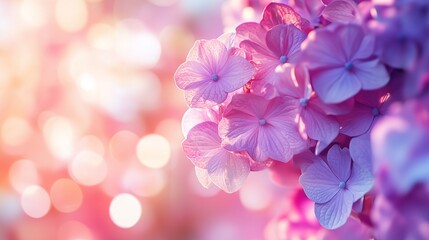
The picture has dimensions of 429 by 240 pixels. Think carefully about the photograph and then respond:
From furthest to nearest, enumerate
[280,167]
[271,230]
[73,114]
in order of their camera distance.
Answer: [73,114] → [271,230] → [280,167]

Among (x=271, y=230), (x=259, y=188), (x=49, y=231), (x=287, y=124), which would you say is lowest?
(x=259, y=188)

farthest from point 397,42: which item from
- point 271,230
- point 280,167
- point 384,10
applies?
point 271,230

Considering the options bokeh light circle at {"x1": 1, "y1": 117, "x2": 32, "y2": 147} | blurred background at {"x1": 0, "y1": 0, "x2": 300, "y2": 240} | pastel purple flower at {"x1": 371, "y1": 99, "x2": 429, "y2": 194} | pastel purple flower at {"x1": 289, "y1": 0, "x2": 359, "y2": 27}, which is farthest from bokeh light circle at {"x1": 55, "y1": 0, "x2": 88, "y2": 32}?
pastel purple flower at {"x1": 371, "y1": 99, "x2": 429, "y2": 194}

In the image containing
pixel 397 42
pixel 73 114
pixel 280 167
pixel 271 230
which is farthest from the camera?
pixel 73 114

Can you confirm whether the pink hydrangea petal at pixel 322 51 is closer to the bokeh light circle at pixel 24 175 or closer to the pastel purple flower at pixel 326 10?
the pastel purple flower at pixel 326 10

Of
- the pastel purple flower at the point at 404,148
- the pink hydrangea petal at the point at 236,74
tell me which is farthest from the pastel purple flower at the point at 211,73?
the pastel purple flower at the point at 404,148

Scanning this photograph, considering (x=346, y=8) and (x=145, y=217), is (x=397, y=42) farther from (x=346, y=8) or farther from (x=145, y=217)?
(x=145, y=217)

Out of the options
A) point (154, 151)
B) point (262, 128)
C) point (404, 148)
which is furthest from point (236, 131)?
point (154, 151)

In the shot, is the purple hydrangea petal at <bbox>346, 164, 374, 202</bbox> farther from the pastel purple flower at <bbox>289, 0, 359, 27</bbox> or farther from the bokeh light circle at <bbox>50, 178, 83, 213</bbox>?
the bokeh light circle at <bbox>50, 178, 83, 213</bbox>
